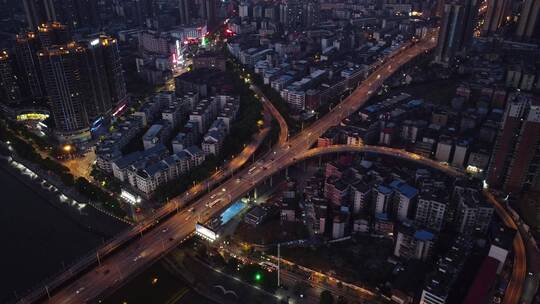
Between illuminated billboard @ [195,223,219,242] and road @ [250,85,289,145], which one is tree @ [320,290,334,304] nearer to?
illuminated billboard @ [195,223,219,242]

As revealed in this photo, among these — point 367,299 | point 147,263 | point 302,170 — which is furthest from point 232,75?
point 367,299

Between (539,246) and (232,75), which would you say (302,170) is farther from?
(232,75)

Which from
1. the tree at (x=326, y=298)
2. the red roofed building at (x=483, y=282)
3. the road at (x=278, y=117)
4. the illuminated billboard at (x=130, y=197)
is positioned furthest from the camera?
the road at (x=278, y=117)

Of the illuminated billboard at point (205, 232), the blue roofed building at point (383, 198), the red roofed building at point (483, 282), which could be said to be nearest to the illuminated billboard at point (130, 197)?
the illuminated billboard at point (205, 232)

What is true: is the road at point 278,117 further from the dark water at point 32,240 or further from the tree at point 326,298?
the dark water at point 32,240

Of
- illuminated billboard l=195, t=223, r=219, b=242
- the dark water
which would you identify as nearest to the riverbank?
the dark water

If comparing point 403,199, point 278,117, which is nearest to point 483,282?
point 403,199

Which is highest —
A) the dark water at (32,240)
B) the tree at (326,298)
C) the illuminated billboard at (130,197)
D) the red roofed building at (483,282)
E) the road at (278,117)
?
the road at (278,117)
